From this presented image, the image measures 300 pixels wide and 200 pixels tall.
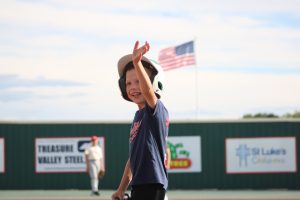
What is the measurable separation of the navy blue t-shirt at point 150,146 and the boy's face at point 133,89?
0.20 meters

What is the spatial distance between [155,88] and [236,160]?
18.8m

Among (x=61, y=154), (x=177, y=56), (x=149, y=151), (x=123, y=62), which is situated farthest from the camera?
(x=177, y=56)

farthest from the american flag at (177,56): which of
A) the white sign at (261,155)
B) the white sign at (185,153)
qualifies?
the white sign at (261,155)

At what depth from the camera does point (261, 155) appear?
2400 cm

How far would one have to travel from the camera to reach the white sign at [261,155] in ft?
78.5

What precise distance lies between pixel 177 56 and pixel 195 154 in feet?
24.1

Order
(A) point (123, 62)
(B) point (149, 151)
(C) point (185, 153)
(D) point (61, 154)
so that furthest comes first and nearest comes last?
(D) point (61, 154) → (C) point (185, 153) → (A) point (123, 62) → (B) point (149, 151)

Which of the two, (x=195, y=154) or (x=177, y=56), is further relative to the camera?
(x=177, y=56)

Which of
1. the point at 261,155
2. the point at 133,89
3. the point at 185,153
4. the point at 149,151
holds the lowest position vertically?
the point at 261,155

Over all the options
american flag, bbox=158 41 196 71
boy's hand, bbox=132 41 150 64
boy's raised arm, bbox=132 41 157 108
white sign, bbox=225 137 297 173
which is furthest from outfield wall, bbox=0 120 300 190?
boy's hand, bbox=132 41 150 64

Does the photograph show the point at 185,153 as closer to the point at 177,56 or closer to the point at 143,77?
the point at 177,56

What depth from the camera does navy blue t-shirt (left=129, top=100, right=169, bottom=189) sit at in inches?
211

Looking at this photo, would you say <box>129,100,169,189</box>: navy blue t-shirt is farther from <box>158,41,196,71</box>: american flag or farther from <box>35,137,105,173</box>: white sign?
<box>158,41,196,71</box>: american flag

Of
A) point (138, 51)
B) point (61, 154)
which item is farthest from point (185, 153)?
point (138, 51)
